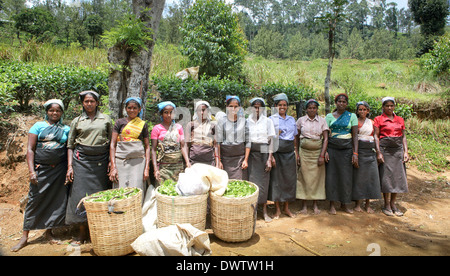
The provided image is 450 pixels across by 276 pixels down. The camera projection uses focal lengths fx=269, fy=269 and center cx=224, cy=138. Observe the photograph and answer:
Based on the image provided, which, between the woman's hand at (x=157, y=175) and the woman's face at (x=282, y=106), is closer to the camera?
the woman's hand at (x=157, y=175)

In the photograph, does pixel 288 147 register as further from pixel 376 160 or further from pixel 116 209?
pixel 116 209

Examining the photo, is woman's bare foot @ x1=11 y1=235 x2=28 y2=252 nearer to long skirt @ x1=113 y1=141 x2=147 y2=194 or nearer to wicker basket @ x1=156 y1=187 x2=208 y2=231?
long skirt @ x1=113 y1=141 x2=147 y2=194

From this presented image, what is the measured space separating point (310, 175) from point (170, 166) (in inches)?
91.9

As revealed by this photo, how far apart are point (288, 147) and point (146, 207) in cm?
231

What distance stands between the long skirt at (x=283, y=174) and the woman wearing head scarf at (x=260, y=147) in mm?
140

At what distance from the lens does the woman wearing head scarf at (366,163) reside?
4.48 m

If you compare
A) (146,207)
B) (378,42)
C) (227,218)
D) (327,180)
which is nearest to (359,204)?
(327,180)

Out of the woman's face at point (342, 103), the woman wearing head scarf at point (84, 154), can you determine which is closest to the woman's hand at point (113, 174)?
the woman wearing head scarf at point (84, 154)

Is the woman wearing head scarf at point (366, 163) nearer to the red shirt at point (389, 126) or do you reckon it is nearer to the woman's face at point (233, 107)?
the red shirt at point (389, 126)

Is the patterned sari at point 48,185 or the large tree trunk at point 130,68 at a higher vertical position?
the large tree trunk at point 130,68

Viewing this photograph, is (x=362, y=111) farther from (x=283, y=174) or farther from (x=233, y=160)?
(x=233, y=160)

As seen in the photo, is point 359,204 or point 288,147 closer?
point 288,147

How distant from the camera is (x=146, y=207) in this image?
366 centimetres
